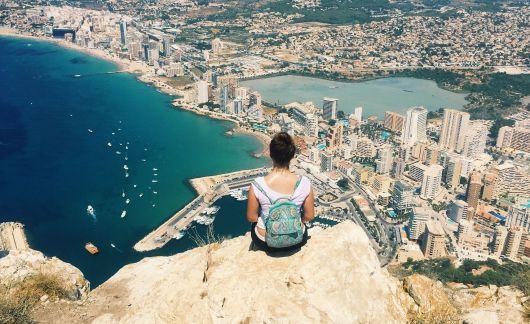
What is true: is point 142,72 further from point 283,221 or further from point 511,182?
point 283,221

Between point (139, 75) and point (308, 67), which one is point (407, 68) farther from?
point (139, 75)

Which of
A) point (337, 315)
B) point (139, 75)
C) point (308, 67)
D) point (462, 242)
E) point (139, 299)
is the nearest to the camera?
point (337, 315)

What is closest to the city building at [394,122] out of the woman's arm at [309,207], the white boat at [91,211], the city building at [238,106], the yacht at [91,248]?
the city building at [238,106]

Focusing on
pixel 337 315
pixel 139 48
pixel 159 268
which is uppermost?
pixel 337 315

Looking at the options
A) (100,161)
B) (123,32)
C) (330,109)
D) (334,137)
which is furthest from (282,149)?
(123,32)

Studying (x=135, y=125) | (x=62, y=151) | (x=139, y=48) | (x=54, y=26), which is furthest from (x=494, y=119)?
(x=54, y=26)
